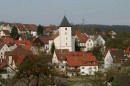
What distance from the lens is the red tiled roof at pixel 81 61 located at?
1845 inches

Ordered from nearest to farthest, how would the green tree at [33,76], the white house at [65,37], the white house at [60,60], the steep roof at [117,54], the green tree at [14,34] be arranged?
1. the green tree at [33,76]
2. the white house at [60,60]
3. the steep roof at [117,54]
4. the white house at [65,37]
5. the green tree at [14,34]

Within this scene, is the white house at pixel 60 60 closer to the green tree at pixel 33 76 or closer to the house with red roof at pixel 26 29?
the green tree at pixel 33 76

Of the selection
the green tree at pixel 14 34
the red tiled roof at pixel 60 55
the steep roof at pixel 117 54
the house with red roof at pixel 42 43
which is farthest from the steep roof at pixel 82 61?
the green tree at pixel 14 34

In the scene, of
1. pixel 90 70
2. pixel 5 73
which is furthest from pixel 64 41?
pixel 5 73

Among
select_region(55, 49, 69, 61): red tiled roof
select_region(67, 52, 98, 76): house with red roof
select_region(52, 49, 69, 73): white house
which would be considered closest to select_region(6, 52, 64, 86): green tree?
select_region(67, 52, 98, 76): house with red roof

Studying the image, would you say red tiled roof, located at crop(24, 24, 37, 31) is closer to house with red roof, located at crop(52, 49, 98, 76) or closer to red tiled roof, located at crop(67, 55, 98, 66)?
house with red roof, located at crop(52, 49, 98, 76)

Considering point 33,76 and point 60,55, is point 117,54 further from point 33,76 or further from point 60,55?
point 33,76

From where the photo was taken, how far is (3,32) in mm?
85500

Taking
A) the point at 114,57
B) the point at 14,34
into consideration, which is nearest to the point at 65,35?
the point at 114,57

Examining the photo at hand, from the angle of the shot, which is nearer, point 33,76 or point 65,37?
point 33,76

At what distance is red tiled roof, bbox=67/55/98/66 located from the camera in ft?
154

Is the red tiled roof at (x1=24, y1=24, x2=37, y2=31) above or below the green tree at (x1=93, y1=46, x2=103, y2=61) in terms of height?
above

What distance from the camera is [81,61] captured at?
47.2 m

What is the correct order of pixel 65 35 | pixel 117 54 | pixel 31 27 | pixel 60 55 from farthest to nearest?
pixel 31 27, pixel 65 35, pixel 117 54, pixel 60 55
